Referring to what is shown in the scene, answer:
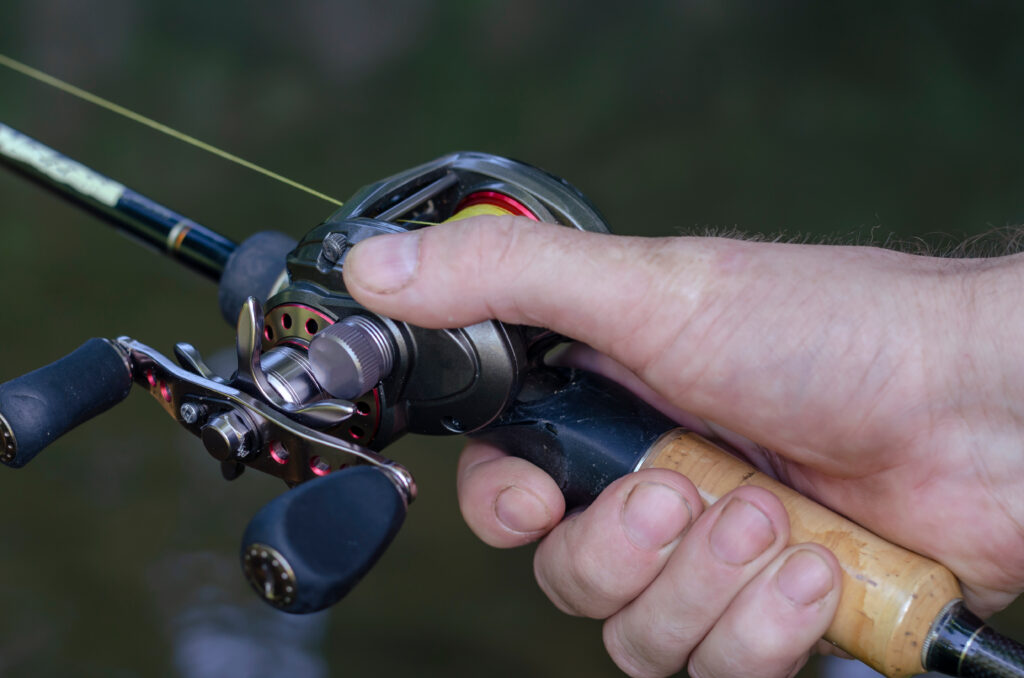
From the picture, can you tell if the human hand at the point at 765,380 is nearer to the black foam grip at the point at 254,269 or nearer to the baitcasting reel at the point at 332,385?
the baitcasting reel at the point at 332,385

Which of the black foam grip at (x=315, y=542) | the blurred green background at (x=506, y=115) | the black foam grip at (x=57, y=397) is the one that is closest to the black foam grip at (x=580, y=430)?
the black foam grip at (x=315, y=542)

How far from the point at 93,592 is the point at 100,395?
1.43m

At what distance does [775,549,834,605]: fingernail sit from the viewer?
1.20 meters

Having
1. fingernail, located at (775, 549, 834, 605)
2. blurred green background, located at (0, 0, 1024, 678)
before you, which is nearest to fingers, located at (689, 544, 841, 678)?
fingernail, located at (775, 549, 834, 605)

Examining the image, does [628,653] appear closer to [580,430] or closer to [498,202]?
A: [580,430]

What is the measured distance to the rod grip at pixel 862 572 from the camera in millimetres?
1137

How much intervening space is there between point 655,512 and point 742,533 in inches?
4.7

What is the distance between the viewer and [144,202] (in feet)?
5.04

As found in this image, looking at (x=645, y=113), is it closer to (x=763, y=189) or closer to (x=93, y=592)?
(x=763, y=189)

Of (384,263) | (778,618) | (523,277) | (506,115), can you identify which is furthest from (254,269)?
(506,115)

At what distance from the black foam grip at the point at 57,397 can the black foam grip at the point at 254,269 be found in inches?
10.9

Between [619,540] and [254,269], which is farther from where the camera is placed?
[254,269]

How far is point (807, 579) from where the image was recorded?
3.94 ft

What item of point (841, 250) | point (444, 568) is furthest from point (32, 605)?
point (841, 250)
